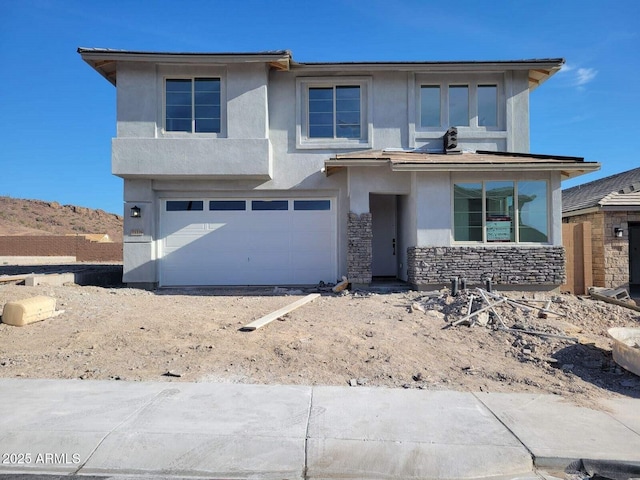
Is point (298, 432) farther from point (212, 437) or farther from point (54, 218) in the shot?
point (54, 218)

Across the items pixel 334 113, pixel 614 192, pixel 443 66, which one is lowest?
pixel 614 192

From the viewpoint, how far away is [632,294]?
13.1 metres

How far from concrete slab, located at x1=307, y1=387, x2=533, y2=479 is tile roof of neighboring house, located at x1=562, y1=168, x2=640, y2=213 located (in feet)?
35.2

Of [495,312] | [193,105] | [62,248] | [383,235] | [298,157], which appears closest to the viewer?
[495,312]

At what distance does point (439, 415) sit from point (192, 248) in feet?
33.0

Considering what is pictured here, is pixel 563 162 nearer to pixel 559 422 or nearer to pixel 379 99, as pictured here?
pixel 379 99

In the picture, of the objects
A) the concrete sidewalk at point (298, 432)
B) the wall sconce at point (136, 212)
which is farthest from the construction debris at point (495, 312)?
the wall sconce at point (136, 212)

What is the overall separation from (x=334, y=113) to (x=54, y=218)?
55.9 m

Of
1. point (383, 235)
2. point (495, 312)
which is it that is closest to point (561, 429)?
point (495, 312)

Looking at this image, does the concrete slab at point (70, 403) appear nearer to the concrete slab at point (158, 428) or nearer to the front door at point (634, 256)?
the concrete slab at point (158, 428)

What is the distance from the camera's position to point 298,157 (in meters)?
12.9

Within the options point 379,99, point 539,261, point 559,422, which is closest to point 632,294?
point 539,261

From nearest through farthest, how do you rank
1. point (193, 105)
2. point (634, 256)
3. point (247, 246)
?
point (193, 105)
point (247, 246)
point (634, 256)

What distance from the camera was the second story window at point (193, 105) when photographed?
12508 millimetres
